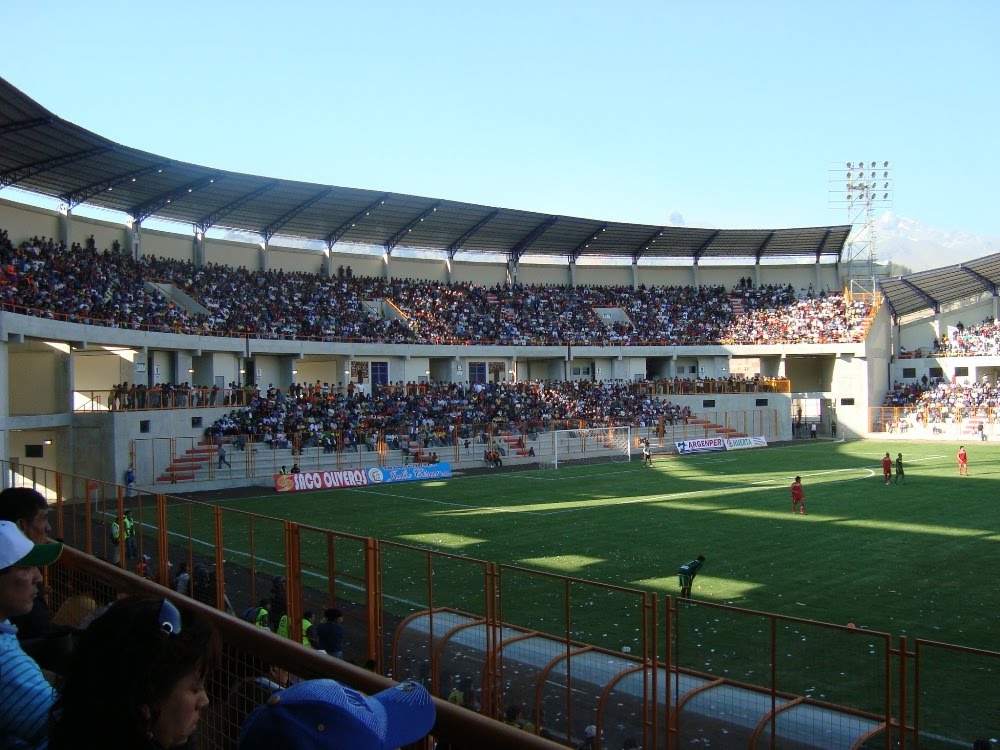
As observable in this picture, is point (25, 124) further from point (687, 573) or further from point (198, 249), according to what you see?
point (687, 573)

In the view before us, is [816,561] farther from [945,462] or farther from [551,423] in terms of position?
[551,423]

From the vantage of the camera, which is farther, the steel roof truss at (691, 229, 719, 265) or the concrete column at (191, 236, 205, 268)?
the steel roof truss at (691, 229, 719, 265)

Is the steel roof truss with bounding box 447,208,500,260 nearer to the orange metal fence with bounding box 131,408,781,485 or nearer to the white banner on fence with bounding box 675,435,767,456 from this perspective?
the orange metal fence with bounding box 131,408,781,485

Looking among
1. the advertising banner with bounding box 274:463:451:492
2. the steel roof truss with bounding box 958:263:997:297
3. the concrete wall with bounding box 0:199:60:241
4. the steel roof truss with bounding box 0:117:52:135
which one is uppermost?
the steel roof truss with bounding box 0:117:52:135

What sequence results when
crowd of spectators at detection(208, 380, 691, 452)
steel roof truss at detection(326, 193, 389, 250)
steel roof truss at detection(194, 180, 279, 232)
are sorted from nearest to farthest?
crowd of spectators at detection(208, 380, 691, 452), steel roof truss at detection(194, 180, 279, 232), steel roof truss at detection(326, 193, 389, 250)

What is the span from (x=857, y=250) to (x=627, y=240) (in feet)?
70.6

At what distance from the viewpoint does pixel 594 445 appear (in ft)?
172

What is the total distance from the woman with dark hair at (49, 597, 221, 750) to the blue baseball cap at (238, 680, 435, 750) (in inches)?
15.0

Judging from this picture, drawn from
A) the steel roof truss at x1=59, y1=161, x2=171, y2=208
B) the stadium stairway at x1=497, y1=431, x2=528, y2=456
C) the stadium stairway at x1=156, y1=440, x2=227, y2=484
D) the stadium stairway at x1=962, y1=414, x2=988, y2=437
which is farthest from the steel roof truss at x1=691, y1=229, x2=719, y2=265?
the stadium stairway at x1=156, y1=440, x2=227, y2=484

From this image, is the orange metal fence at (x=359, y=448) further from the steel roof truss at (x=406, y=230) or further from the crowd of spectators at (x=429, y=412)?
the steel roof truss at (x=406, y=230)

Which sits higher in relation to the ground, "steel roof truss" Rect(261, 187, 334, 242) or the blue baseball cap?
"steel roof truss" Rect(261, 187, 334, 242)

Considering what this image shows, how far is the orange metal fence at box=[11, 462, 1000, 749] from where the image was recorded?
784cm

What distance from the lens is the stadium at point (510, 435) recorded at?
10016 mm

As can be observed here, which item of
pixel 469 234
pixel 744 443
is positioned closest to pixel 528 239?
pixel 469 234
